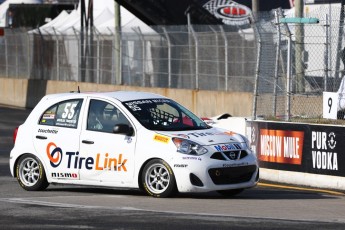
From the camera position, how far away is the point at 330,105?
59.9 ft

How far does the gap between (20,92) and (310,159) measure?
83.9ft

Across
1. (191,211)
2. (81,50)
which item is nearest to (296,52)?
(191,211)

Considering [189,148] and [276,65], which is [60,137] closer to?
[189,148]

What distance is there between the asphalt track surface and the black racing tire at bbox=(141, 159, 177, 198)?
0.52 feet

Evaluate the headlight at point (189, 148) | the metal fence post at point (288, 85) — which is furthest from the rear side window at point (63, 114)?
the metal fence post at point (288, 85)

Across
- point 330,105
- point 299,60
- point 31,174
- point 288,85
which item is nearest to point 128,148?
point 31,174

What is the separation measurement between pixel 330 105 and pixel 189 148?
4544mm

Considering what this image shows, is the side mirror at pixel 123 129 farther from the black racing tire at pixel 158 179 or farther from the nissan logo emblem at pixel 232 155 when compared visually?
the nissan logo emblem at pixel 232 155

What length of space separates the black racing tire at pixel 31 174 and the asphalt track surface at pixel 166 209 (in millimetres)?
126

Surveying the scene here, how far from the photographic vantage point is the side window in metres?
15.1

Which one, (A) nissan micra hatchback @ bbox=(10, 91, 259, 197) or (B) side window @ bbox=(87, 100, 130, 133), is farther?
(B) side window @ bbox=(87, 100, 130, 133)

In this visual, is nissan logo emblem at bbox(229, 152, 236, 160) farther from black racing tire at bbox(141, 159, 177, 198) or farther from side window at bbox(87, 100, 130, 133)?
side window at bbox(87, 100, 130, 133)

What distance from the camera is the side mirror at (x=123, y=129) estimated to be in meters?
14.8

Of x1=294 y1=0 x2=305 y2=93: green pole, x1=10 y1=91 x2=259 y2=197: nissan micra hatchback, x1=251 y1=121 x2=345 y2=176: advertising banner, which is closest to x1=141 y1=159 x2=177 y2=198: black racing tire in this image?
x1=10 y1=91 x2=259 y2=197: nissan micra hatchback
